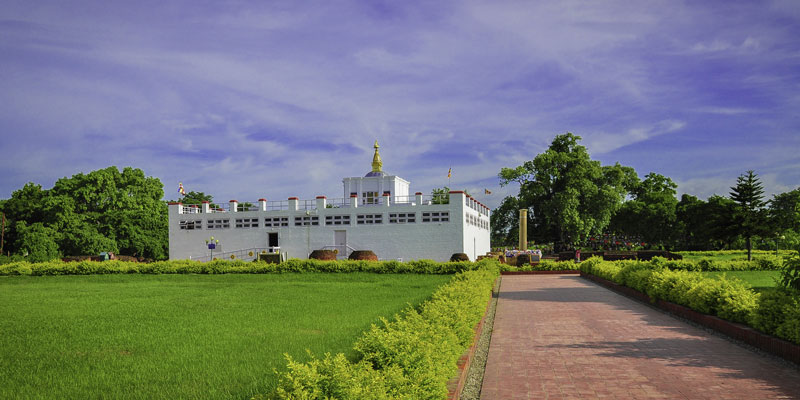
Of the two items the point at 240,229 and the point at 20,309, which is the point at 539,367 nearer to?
the point at 20,309

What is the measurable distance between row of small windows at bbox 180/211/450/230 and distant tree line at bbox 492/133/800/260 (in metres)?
11.8

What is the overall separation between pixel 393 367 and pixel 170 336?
20.1ft

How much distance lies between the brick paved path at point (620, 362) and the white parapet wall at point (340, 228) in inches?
931

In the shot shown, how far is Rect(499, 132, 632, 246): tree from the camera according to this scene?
141 ft

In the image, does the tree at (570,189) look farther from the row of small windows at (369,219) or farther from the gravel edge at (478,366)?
Answer: the gravel edge at (478,366)

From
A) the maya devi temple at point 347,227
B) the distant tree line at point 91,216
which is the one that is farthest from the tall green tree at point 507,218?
the distant tree line at point 91,216

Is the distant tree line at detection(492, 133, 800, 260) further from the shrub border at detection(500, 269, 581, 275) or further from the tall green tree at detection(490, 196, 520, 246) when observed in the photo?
the shrub border at detection(500, 269, 581, 275)

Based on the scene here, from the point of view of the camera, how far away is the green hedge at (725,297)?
797 centimetres

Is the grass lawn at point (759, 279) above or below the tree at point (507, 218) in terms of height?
below

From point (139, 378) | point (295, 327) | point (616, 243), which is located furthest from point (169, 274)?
point (616, 243)

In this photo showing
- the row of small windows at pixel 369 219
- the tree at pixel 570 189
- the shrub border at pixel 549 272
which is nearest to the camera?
the shrub border at pixel 549 272

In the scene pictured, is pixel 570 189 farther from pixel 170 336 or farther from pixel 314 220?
pixel 170 336

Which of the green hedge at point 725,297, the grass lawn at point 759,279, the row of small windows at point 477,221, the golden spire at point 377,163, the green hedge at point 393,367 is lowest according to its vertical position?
the grass lawn at point 759,279

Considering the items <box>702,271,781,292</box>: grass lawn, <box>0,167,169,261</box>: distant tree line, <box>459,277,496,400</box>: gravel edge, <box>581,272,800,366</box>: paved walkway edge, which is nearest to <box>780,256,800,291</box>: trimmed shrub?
<box>581,272,800,366</box>: paved walkway edge
